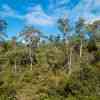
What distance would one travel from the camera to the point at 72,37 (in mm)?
34969

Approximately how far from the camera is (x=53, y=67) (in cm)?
3234

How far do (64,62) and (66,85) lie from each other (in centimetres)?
1491

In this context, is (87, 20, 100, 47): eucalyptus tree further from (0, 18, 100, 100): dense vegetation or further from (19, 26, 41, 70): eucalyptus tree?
(19, 26, 41, 70): eucalyptus tree

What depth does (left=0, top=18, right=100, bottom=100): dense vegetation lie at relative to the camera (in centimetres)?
1928

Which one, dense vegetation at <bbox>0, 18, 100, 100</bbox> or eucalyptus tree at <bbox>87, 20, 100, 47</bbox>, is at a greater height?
eucalyptus tree at <bbox>87, 20, 100, 47</bbox>

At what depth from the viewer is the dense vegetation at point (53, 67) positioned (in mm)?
19281

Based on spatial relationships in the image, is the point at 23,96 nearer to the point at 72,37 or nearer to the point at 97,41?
the point at 72,37

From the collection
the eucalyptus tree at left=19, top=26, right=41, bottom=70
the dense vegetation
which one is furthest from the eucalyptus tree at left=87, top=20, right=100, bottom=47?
the eucalyptus tree at left=19, top=26, right=41, bottom=70

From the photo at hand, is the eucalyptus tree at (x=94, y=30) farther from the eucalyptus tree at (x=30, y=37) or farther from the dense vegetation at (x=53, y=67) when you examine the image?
the eucalyptus tree at (x=30, y=37)

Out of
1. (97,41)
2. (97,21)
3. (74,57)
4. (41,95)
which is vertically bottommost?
(41,95)

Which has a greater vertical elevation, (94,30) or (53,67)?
(94,30)

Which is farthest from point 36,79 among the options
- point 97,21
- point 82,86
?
point 97,21

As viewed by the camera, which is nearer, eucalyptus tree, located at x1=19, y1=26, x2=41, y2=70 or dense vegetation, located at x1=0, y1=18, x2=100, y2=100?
dense vegetation, located at x1=0, y1=18, x2=100, y2=100

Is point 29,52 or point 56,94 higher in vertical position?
point 29,52
